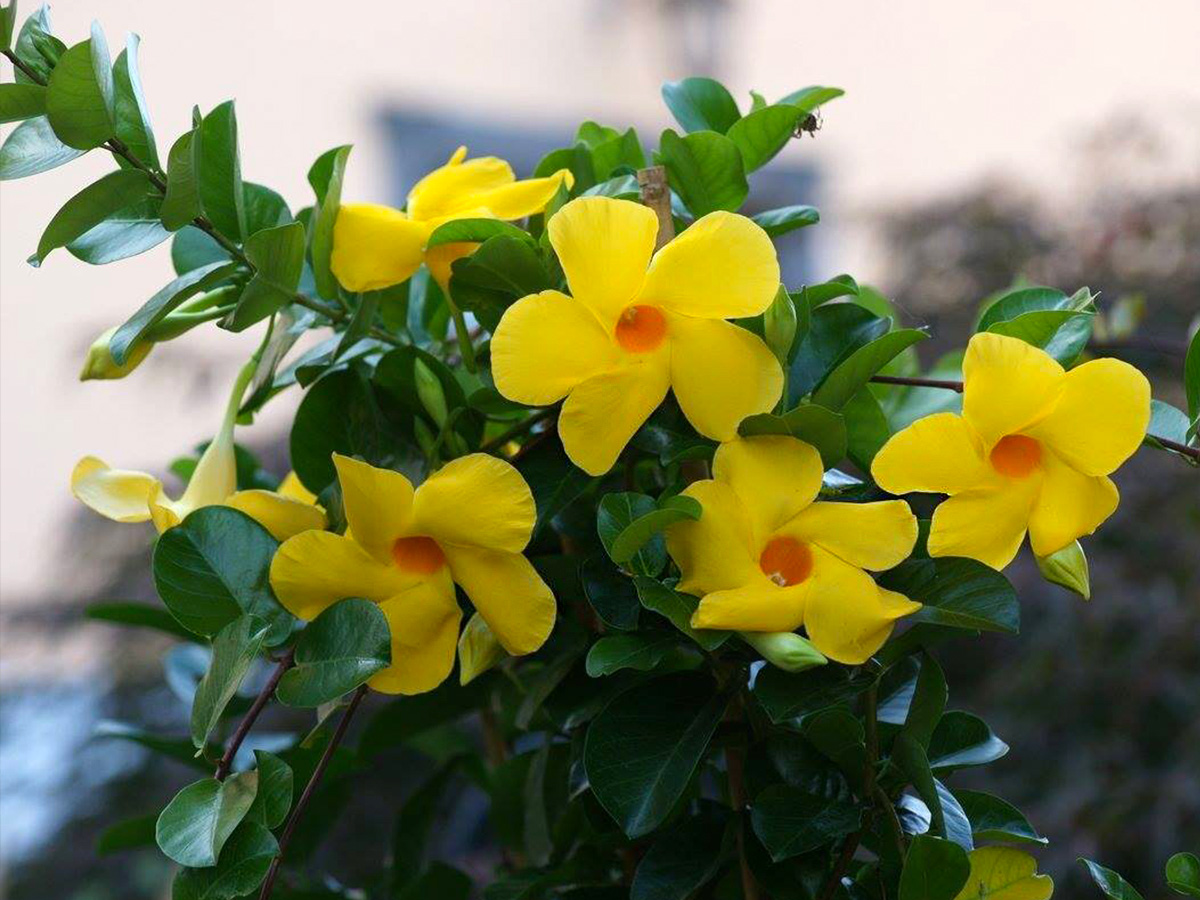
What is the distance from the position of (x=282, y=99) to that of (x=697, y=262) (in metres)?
3.03

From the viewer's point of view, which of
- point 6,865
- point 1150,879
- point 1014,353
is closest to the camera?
point 1014,353

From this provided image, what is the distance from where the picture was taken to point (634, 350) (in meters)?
0.36

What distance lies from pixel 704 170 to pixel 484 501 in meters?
0.14

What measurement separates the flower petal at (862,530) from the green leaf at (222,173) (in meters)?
0.20

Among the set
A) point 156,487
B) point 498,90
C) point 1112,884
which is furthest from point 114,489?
point 498,90

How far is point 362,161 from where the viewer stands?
3.16 m

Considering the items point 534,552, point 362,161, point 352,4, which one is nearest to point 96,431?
point 362,161

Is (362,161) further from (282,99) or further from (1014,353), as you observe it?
(1014,353)

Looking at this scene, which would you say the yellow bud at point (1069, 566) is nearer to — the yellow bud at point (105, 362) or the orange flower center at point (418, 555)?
the orange flower center at point (418, 555)

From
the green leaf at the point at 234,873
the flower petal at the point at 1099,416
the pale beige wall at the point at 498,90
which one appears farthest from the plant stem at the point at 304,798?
the pale beige wall at the point at 498,90

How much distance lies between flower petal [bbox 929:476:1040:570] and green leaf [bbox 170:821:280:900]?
202 millimetres

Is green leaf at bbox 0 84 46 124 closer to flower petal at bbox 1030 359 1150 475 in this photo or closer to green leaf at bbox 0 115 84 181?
green leaf at bbox 0 115 84 181

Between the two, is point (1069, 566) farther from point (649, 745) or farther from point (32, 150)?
point (32, 150)

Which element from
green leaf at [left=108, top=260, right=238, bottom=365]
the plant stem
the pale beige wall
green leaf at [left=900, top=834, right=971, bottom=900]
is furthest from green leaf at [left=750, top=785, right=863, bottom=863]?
the pale beige wall
